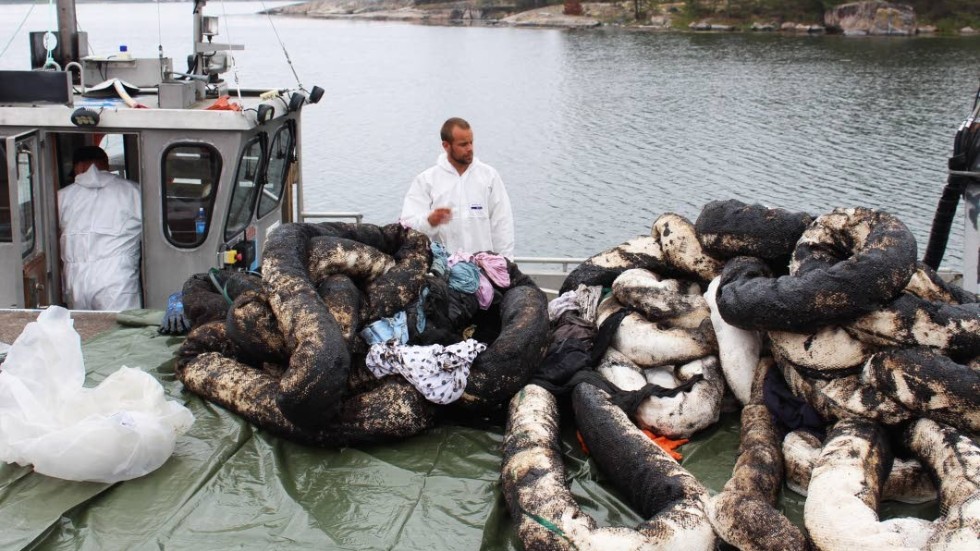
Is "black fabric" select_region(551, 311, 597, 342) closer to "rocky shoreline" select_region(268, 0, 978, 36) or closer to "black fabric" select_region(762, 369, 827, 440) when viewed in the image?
"black fabric" select_region(762, 369, 827, 440)

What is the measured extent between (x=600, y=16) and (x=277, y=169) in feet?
242

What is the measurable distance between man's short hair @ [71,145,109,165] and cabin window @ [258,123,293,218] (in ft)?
4.02

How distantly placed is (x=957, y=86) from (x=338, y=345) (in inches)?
1333

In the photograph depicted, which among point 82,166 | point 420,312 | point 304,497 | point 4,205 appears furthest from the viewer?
point 82,166

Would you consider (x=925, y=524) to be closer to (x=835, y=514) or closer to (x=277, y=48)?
(x=835, y=514)

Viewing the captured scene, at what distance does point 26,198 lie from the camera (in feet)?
24.7

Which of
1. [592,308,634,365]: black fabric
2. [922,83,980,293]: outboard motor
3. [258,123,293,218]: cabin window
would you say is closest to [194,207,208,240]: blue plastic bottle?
[258,123,293,218]: cabin window

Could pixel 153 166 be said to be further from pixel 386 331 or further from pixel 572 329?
pixel 572 329

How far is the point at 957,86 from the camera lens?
34.5 m

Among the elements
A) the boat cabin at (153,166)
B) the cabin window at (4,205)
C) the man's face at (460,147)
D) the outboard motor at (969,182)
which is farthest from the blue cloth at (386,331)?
the outboard motor at (969,182)

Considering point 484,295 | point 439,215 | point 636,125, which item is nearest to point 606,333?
point 484,295

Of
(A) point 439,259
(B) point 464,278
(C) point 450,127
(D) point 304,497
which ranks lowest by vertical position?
(D) point 304,497

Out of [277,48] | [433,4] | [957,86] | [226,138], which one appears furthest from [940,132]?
[433,4]

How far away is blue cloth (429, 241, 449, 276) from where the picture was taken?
247 inches
